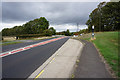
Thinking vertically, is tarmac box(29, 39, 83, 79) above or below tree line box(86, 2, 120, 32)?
below

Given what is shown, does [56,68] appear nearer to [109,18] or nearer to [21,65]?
[21,65]

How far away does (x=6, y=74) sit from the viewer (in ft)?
15.5

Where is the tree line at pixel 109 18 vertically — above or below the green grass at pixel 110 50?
above

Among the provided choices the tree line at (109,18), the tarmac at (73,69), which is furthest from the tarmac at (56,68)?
the tree line at (109,18)

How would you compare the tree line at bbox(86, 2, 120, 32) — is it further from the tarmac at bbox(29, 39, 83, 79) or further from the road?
the road

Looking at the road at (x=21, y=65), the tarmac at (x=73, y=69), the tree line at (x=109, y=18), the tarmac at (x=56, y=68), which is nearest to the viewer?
the tarmac at (x=73, y=69)

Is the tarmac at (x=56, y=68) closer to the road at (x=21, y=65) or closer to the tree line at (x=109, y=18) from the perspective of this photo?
the road at (x=21, y=65)

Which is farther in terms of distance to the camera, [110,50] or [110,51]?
[110,50]

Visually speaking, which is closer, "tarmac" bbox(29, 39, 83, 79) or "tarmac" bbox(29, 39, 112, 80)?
"tarmac" bbox(29, 39, 112, 80)

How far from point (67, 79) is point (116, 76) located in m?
2.58

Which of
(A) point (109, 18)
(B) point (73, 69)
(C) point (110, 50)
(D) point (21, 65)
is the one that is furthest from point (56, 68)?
(A) point (109, 18)

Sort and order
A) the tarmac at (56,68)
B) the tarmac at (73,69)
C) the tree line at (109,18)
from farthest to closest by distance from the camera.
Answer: the tree line at (109,18) → the tarmac at (56,68) → the tarmac at (73,69)

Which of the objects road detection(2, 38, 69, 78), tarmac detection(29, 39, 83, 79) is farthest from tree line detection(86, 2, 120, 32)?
road detection(2, 38, 69, 78)

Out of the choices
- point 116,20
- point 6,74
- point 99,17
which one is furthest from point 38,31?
point 6,74
